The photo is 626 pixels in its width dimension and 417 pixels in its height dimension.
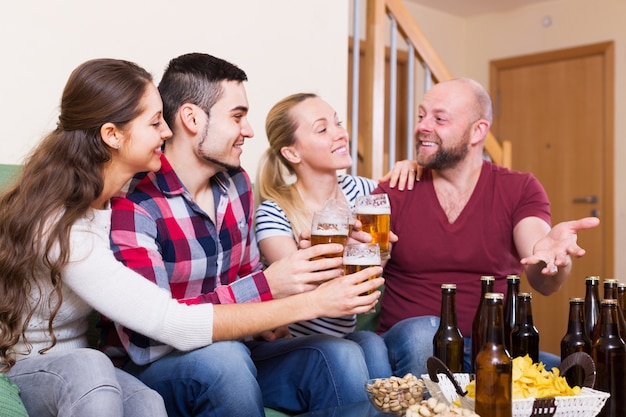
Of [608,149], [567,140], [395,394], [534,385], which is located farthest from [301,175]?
[567,140]

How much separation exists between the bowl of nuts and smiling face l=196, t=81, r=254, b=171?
785 millimetres

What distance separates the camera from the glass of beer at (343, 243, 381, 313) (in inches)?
65.3

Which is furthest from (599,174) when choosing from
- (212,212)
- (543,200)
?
(212,212)

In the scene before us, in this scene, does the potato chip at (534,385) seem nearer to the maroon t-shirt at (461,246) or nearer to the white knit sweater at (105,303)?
the white knit sweater at (105,303)

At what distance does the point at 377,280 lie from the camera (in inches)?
66.4

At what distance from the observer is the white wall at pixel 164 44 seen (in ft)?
7.30

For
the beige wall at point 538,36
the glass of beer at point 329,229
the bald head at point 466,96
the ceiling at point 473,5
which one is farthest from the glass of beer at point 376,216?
the ceiling at point 473,5

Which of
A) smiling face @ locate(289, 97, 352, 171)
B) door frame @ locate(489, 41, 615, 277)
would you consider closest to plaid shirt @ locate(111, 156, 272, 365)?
smiling face @ locate(289, 97, 352, 171)

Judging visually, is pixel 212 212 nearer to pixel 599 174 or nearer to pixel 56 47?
pixel 56 47

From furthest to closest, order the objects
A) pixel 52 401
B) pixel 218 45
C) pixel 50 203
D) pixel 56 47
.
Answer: pixel 218 45
pixel 56 47
pixel 50 203
pixel 52 401

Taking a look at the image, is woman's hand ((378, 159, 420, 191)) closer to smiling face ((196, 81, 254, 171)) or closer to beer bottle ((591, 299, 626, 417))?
smiling face ((196, 81, 254, 171))

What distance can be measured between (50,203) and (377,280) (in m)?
0.75

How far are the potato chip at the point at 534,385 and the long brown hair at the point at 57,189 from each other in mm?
919

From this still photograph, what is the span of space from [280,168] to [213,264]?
62 cm
